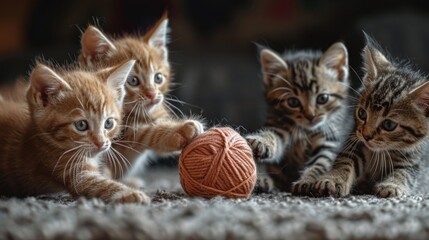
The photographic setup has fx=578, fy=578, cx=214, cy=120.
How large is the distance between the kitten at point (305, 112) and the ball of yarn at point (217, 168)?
315 mm

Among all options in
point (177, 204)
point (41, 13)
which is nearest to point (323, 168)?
point (177, 204)

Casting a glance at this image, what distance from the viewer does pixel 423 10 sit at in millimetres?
3086

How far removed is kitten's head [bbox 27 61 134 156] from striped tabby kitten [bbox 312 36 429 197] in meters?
0.64

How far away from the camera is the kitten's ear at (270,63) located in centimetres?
205

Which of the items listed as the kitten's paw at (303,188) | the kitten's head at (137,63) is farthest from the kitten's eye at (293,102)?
the kitten's head at (137,63)

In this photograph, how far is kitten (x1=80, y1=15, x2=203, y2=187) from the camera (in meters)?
1.82

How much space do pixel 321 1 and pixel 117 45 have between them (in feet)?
5.62

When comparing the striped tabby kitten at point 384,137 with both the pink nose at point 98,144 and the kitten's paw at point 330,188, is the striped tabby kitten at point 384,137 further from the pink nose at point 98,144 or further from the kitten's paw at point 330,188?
the pink nose at point 98,144

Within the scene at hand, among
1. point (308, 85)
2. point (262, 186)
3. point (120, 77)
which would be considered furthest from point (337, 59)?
point (120, 77)

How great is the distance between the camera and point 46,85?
1593mm

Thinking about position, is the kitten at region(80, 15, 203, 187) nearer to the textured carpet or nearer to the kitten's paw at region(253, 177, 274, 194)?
the kitten's paw at region(253, 177, 274, 194)

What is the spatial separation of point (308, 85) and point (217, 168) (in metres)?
0.57

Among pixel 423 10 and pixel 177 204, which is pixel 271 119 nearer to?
pixel 177 204

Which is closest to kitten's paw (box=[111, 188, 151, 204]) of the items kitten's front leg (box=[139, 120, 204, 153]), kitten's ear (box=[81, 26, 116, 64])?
kitten's front leg (box=[139, 120, 204, 153])
